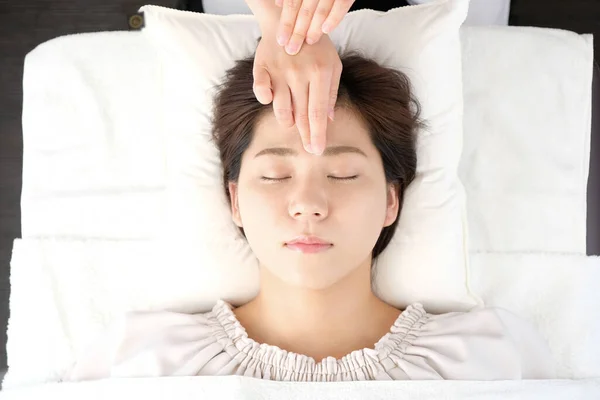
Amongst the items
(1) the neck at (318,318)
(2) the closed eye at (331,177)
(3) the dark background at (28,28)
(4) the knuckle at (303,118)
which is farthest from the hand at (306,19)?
(3) the dark background at (28,28)

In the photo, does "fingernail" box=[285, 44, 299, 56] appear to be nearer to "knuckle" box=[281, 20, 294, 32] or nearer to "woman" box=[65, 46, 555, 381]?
"knuckle" box=[281, 20, 294, 32]

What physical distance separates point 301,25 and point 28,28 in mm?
1253

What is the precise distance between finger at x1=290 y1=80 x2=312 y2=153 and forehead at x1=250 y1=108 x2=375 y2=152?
0.05 metres

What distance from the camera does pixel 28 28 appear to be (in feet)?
6.71

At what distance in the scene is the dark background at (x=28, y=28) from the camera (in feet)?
6.54

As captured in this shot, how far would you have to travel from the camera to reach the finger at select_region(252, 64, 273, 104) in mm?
1219

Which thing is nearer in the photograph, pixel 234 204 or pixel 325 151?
pixel 325 151

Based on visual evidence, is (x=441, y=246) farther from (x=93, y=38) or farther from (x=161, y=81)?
(x=93, y=38)

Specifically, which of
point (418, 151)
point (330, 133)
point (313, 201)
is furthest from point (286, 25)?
point (418, 151)

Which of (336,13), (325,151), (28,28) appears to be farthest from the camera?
(28,28)

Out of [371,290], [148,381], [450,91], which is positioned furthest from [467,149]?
[148,381]

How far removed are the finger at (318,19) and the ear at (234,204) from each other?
0.40 metres

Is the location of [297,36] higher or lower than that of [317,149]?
higher

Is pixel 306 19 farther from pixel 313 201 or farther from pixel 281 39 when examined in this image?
pixel 313 201
